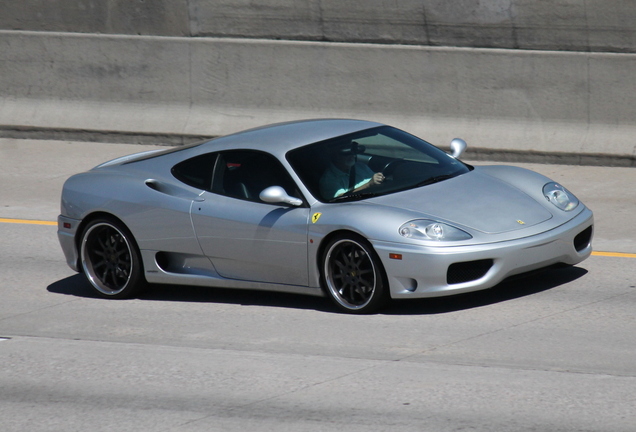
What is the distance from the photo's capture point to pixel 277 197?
24.8 feet

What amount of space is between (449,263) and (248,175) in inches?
71.7

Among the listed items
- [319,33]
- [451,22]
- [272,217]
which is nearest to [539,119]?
[451,22]

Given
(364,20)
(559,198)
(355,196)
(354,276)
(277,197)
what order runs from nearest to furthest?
(354,276) → (277,197) → (355,196) → (559,198) → (364,20)

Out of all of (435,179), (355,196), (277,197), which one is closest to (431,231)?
(355,196)

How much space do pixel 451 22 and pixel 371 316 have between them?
657 cm

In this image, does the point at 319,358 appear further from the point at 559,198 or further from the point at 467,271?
the point at 559,198

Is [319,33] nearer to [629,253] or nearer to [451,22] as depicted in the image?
[451,22]

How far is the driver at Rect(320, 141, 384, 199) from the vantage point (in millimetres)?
7781

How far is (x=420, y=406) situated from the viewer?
556 centimetres

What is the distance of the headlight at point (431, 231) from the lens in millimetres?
7191

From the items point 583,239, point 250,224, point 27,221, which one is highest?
point 250,224

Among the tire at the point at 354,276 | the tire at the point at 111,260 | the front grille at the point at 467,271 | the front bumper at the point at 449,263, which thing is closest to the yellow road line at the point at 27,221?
the tire at the point at 111,260

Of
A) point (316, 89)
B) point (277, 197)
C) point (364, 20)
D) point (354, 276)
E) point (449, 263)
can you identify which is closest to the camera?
point (449, 263)

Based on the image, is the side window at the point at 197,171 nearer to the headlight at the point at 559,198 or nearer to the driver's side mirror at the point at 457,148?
the driver's side mirror at the point at 457,148
